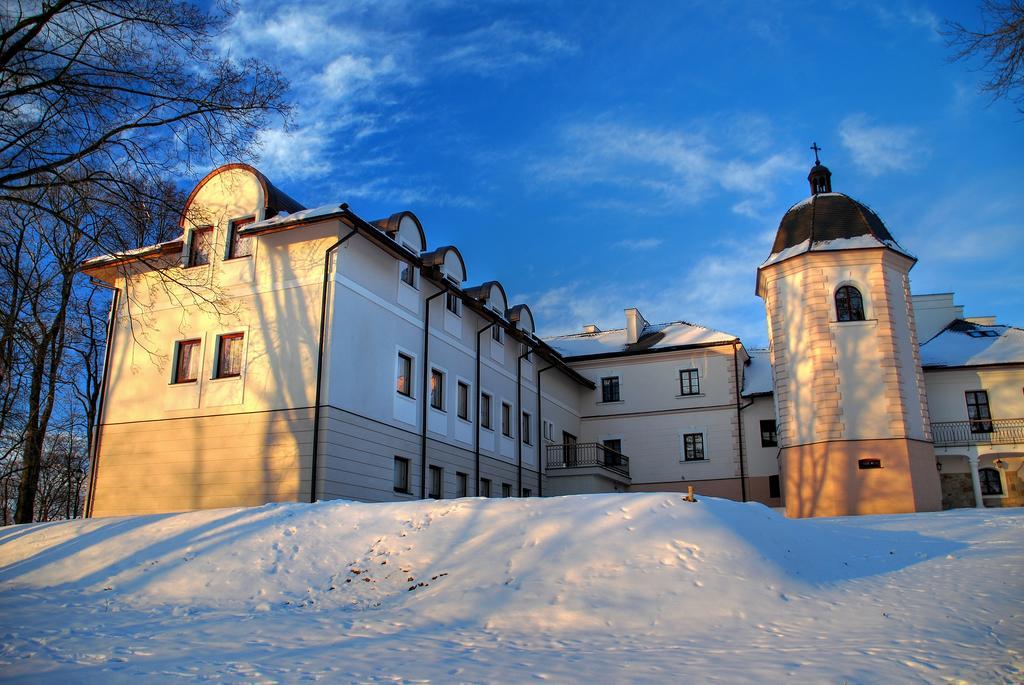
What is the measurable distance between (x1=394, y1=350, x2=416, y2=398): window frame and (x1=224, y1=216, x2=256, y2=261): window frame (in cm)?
477

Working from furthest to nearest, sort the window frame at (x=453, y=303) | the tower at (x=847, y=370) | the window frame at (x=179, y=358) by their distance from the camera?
the tower at (x=847, y=370), the window frame at (x=453, y=303), the window frame at (x=179, y=358)

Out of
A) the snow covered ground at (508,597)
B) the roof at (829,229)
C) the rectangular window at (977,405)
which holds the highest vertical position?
the roof at (829,229)

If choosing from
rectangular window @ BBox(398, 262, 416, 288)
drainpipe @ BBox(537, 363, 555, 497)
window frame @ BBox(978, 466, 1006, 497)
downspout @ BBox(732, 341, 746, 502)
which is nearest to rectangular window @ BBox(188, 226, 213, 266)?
rectangular window @ BBox(398, 262, 416, 288)

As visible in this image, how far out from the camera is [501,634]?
902 cm

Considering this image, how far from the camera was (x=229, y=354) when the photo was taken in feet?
68.7

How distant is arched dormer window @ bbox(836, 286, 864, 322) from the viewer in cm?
2703

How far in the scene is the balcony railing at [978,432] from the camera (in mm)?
28297

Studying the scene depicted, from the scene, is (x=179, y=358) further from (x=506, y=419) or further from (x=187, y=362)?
(x=506, y=419)

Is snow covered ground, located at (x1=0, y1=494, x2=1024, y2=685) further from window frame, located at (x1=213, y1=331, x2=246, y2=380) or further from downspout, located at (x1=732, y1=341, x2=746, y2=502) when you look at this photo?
downspout, located at (x1=732, y1=341, x2=746, y2=502)

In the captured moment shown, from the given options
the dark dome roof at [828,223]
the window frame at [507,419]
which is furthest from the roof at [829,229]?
the window frame at [507,419]

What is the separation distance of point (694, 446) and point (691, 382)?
8.98 ft

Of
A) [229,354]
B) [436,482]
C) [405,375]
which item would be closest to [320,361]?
[229,354]

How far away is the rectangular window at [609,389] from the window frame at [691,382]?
286cm

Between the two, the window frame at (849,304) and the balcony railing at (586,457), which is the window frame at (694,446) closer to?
the balcony railing at (586,457)
